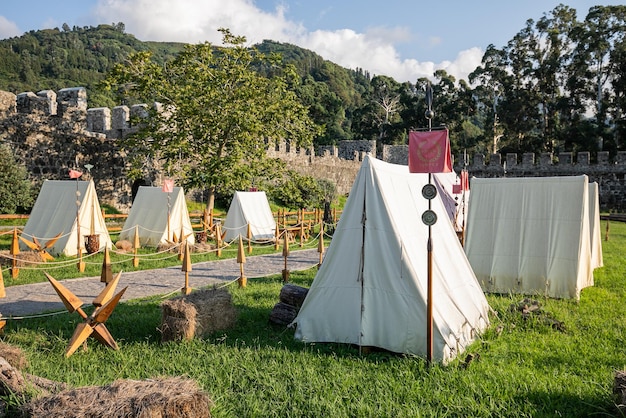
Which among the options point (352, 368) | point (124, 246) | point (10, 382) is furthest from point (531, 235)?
point (124, 246)

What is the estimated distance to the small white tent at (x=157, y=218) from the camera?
15.3 m

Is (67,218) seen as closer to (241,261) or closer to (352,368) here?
(241,261)

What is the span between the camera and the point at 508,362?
17.6 ft

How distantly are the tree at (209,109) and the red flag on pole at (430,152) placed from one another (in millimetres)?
12966

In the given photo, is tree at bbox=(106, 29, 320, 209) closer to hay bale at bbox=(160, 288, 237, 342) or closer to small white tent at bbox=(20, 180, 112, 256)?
small white tent at bbox=(20, 180, 112, 256)

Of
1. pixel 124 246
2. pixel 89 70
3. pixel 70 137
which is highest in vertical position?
pixel 89 70

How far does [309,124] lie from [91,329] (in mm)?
15632

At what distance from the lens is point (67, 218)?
43.8 ft

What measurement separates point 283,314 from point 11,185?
13.9 metres

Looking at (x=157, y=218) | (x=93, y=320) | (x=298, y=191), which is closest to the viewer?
(x=93, y=320)

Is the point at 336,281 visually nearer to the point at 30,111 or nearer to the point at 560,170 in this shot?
the point at 30,111

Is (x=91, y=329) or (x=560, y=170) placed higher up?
(x=560, y=170)

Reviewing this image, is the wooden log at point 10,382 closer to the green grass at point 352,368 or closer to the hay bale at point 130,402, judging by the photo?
the hay bale at point 130,402

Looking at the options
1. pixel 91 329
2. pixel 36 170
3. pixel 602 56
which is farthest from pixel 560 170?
pixel 91 329
